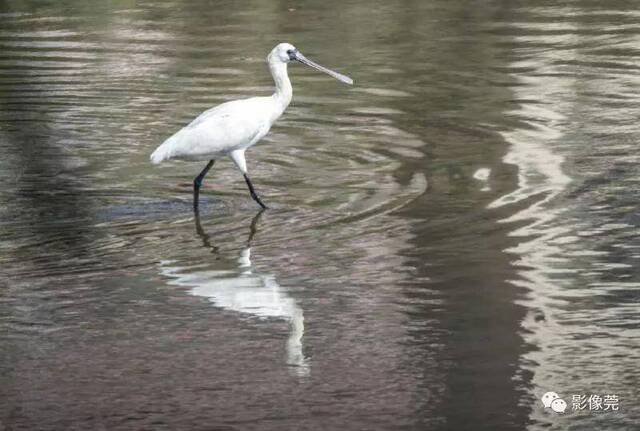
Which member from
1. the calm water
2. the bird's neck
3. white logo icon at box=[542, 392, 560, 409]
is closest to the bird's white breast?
the bird's neck

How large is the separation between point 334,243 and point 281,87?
237 cm

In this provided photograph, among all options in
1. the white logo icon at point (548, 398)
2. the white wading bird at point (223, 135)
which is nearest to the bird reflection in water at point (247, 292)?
the white logo icon at point (548, 398)

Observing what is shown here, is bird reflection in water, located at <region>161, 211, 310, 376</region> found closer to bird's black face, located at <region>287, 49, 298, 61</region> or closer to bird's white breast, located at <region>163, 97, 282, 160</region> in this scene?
bird's white breast, located at <region>163, 97, 282, 160</region>

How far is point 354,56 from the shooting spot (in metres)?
21.1

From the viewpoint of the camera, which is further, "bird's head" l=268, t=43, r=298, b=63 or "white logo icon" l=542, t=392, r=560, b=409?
"bird's head" l=268, t=43, r=298, b=63

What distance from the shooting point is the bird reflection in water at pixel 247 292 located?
990cm

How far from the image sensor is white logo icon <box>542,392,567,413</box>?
8.42 meters

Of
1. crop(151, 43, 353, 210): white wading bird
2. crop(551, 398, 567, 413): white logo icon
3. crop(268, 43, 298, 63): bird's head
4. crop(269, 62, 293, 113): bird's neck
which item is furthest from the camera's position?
crop(268, 43, 298, 63): bird's head

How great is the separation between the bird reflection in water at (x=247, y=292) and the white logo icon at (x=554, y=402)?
1.34m

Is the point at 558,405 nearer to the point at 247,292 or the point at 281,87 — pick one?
the point at 247,292

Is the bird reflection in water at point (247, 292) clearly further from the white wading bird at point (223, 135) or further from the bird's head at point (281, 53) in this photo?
the bird's head at point (281, 53)

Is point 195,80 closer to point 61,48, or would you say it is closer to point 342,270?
point 61,48

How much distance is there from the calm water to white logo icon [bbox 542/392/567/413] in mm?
67

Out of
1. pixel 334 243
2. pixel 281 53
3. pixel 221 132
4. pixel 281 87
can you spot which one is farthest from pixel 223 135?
pixel 334 243
